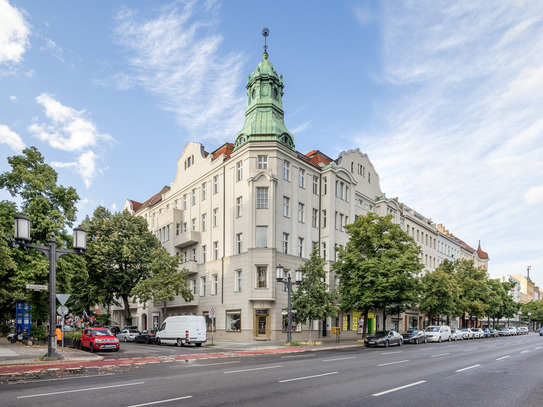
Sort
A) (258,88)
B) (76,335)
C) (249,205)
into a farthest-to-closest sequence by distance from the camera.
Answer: (258,88)
(249,205)
(76,335)

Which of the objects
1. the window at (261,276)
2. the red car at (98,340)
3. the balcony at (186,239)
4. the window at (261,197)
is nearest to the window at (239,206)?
the window at (261,197)

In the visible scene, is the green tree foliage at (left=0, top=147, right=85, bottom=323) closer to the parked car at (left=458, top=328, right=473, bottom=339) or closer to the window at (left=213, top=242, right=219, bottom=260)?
the window at (left=213, top=242, right=219, bottom=260)

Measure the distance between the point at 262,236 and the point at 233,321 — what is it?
26.3 ft

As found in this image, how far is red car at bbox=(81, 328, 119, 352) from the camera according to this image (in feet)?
78.5

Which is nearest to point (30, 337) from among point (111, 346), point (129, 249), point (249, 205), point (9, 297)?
point (9, 297)

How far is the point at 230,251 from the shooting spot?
39.0 meters

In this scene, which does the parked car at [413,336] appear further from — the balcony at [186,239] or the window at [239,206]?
the balcony at [186,239]

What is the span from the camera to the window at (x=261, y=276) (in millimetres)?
36031

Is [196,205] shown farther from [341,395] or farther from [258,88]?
[341,395]

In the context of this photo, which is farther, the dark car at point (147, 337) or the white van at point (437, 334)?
the white van at point (437, 334)

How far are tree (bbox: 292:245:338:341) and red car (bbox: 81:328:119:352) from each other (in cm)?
1307

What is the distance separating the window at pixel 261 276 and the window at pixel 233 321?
128 inches

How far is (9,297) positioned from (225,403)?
1023 inches

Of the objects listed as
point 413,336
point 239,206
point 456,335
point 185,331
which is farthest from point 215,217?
point 456,335
